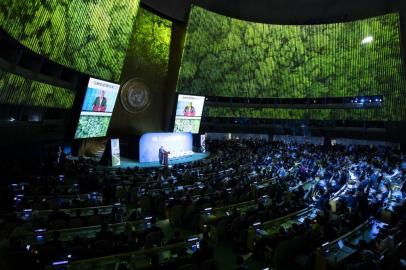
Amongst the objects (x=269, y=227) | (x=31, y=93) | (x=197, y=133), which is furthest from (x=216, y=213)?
(x=197, y=133)

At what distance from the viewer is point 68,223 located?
8234 mm

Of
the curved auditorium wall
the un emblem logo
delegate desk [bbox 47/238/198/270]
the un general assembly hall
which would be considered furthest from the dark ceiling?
delegate desk [bbox 47/238/198/270]

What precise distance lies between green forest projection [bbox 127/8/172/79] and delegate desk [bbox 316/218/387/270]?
69.7 ft

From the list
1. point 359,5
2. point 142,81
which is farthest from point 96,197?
point 359,5

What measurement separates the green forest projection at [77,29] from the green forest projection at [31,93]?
1.62 metres

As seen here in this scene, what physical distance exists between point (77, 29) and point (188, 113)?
1356 centimetres

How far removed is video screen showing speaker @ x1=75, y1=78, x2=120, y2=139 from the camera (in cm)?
1936

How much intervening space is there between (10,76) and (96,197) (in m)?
6.61

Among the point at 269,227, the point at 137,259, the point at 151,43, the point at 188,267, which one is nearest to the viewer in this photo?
the point at 188,267

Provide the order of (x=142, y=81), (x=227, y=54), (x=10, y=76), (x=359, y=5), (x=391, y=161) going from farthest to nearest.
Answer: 1. (x=227, y=54)
2. (x=359, y=5)
3. (x=142, y=81)
4. (x=391, y=161)
5. (x=10, y=76)

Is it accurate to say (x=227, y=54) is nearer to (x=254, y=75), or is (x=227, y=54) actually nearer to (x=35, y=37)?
(x=254, y=75)

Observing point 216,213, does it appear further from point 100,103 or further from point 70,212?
point 100,103

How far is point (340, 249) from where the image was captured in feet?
23.4

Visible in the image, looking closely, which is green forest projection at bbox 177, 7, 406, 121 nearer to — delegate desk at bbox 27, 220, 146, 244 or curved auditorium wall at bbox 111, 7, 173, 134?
curved auditorium wall at bbox 111, 7, 173, 134
